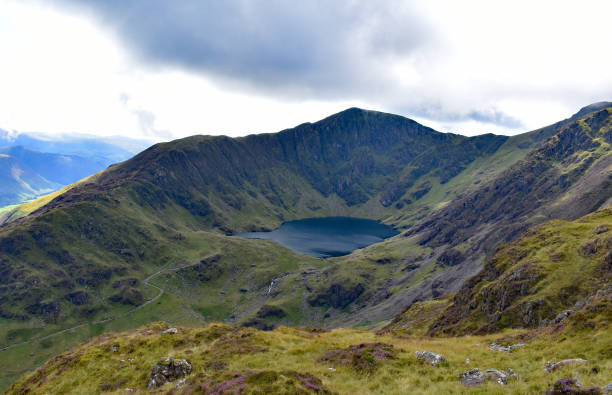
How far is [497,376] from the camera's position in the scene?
71.1 feet

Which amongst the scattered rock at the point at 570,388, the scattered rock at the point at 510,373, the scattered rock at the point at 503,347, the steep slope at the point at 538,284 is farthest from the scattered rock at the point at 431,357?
the steep slope at the point at 538,284

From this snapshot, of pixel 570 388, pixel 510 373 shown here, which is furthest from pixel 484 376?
pixel 570 388

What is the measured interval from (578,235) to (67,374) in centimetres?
9774

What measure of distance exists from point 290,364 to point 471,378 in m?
15.9

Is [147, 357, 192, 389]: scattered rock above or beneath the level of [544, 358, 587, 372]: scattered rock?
beneath

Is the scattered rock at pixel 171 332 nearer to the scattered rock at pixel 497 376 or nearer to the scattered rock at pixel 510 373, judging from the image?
the scattered rock at pixel 497 376

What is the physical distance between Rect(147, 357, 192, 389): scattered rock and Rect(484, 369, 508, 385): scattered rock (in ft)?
85.7

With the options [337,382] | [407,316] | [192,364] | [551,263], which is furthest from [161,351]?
[407,316]

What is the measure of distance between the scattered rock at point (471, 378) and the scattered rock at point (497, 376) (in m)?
0.43

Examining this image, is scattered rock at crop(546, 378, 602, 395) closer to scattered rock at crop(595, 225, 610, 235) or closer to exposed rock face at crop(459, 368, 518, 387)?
exposed rock face at crop(459, 368, 518, 387)

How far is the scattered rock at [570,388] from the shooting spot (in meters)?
16.3

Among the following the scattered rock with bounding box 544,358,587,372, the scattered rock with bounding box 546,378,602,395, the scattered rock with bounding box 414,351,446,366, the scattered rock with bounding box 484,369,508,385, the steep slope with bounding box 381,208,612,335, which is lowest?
the steep slope with bounding box 381,208,612,335

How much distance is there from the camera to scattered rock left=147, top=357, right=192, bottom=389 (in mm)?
30277

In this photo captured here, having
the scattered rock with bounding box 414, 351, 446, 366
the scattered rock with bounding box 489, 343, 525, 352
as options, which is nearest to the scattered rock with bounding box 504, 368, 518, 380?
the scattered rock with bounding box 414, 351, 446, 366
